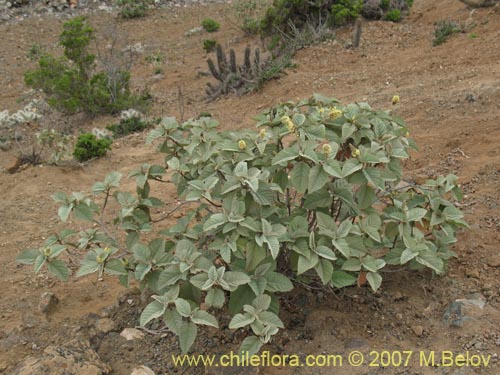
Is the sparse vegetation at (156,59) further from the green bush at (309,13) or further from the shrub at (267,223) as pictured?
the shrub at (267,223)

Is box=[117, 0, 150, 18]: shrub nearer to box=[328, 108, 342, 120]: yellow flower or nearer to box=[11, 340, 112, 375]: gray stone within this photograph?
box=[328, 108, 342, 120]: yellow flower

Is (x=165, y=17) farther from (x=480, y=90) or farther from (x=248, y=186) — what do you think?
(x=248, y=186)

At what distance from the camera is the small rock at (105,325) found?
2.62 metres

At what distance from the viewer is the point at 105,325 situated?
2.64 m

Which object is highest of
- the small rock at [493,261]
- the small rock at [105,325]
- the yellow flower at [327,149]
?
the yellow flower at [327,149]

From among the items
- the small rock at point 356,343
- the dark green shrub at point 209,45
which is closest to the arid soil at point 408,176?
the small rock at point 356,343

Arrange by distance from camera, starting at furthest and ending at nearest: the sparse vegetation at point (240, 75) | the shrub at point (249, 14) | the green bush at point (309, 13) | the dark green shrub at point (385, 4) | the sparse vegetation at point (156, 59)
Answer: the shrub at point (249, 14)
the sparse vegetation at point (156, 59)
the dark green shrub at point (385, 4)
the green bush at point (309, 13)
the sparse vegetation at point (240, 75)

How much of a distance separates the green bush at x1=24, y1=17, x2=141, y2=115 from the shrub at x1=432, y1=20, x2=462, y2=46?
428 cm

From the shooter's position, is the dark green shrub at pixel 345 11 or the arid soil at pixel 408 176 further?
the dark green shrub at pixel 345 11

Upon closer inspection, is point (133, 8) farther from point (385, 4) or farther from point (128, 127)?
point (128, 127)

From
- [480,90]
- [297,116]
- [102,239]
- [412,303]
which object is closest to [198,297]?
[102,239]

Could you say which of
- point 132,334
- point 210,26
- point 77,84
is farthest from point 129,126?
point 210,26

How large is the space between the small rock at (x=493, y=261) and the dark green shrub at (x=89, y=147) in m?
4.03

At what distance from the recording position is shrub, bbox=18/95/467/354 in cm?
202
